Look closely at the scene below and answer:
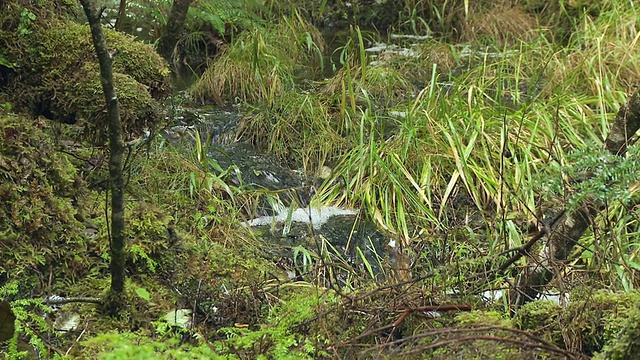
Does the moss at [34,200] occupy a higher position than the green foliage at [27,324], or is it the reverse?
the moss at [34,200]

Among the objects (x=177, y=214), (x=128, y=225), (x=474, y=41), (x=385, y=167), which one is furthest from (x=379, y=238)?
(x=474, y=41)

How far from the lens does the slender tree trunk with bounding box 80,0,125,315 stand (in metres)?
2.05

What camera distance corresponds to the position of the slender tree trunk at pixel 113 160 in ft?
6.73

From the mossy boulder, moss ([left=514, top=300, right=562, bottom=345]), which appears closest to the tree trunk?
the mossy boulder

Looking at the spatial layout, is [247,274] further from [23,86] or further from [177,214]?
[23,86]

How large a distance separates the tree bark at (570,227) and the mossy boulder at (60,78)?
187 centimetres

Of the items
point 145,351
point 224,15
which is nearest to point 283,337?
point 145,351

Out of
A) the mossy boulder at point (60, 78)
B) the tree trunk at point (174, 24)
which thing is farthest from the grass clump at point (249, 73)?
the mossy boulder at point (60, 78)

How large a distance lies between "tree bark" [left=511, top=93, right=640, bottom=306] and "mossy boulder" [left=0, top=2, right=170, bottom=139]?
1.87 m

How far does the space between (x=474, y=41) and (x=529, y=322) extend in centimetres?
516

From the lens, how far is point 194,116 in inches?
216

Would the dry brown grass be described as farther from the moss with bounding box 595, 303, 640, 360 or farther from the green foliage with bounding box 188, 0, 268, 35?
the moss with bounding box 595, 303, 640, 360

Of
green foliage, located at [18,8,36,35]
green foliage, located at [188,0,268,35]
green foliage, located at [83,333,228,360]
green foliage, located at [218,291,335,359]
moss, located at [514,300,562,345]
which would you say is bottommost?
green foliage, located at [218,291,335,359]

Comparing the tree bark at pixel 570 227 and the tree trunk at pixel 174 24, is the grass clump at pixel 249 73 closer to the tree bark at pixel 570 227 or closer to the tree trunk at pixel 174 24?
the tree trunk at pixel 174 24
